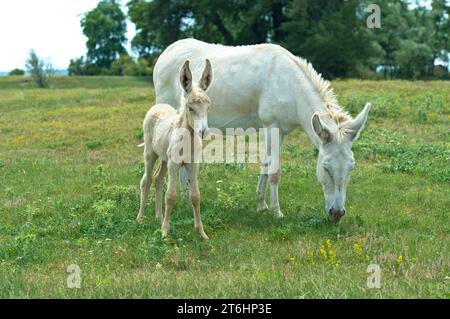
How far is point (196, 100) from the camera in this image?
6.77m

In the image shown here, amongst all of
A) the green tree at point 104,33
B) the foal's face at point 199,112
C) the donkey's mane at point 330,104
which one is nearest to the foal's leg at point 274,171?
the donkey's mane at point 330,104

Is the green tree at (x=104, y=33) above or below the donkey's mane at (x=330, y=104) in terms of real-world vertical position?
above

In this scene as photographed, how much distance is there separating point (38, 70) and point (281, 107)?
39.6 m

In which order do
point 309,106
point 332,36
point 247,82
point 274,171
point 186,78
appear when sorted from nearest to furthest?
point 186,78 → point 309,106 → point 274,171 → point 247,82 → point 332,36

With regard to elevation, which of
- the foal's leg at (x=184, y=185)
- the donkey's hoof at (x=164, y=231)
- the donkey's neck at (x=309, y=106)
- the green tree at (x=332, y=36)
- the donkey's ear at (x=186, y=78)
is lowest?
the donkey's hoof at (x=164, y=231)

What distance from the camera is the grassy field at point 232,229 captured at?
548cm

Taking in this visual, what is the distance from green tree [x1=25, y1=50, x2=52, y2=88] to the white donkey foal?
3871 centimetres

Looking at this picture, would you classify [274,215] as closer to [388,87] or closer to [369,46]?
[388,87]

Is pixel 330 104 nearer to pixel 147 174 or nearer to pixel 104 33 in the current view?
pixel 147 174

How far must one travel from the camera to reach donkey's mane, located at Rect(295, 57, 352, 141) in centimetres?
781

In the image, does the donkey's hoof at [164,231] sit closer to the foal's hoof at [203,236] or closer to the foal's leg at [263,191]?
the foal's hoof at [203,236]

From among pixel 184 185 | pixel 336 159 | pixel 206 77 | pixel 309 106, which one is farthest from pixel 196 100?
pixel 184 185

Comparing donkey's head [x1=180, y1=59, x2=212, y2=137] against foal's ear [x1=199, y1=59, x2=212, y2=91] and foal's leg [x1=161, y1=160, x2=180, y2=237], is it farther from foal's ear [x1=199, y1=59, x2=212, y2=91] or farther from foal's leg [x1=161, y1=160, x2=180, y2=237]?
foal's leg [x1=161, y1=160, x2=180, y2=237]

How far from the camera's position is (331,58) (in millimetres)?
43031
